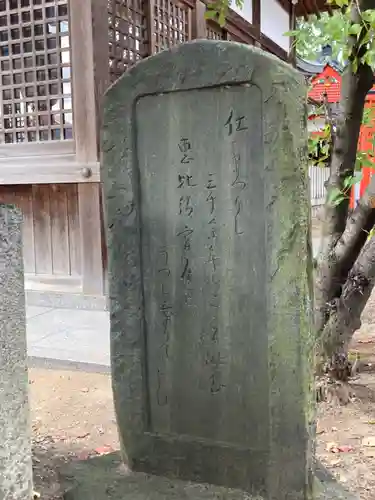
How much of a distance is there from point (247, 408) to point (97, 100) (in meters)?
4.22

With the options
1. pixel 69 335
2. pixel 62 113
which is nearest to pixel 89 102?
pixel 62 113

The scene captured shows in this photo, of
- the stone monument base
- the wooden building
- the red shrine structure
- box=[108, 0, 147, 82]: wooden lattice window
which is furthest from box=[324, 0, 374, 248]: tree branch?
box=[108, 0, 147, 82]: wooden lattice window

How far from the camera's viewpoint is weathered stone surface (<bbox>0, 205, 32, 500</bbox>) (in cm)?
187

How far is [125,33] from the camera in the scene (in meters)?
6.11

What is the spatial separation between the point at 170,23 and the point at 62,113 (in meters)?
1.97

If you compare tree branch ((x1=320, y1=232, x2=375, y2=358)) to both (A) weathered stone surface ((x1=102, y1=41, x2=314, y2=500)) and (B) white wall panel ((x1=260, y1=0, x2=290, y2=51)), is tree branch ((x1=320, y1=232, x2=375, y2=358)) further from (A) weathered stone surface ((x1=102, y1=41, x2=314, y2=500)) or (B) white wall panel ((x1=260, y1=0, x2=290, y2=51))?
(B) white wall panel ((x1=260, y1=0, x2=290, y2=51))

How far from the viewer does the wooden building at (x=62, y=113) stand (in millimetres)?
5688

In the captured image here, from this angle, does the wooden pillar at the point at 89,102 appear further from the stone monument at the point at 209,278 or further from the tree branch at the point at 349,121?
the stone monument at the point at 209,278

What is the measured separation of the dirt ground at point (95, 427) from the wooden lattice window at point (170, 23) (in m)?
4.27

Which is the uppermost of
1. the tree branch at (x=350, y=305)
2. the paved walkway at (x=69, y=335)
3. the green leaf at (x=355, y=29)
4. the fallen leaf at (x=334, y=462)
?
the green leaf at (x=355, y=29)

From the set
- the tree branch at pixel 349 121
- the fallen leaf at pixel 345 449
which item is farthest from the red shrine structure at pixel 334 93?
the fallen leaf at pixel 345 449

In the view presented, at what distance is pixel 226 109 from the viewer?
85.0 inches

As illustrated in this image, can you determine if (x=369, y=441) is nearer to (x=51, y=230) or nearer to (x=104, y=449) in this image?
(x=104, y=449)

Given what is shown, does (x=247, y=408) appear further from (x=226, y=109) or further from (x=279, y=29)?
(x=279, y=29)
